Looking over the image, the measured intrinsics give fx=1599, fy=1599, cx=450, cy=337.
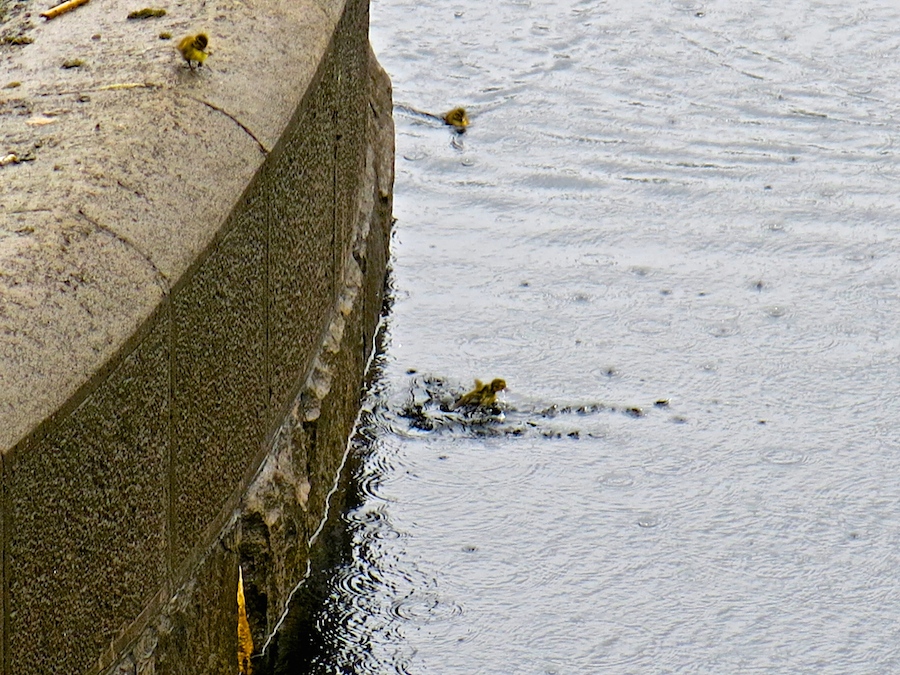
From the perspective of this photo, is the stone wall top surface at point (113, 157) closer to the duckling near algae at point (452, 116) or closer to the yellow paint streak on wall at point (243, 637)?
the yellow paint streak on wall at point (243, 637)

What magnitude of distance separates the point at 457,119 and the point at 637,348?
2.25m

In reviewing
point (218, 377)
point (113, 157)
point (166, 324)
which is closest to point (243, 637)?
point (218, 377)

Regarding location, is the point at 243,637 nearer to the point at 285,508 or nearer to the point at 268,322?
the point at 285,508

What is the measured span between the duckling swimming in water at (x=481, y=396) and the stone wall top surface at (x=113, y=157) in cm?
144

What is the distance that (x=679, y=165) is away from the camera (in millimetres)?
7664

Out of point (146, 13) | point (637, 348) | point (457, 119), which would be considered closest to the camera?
point (146, 13)

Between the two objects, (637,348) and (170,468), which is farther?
(637,348)

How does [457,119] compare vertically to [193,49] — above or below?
below

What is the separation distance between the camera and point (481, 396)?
5.59 metres

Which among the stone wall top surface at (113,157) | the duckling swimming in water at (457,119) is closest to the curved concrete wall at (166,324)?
the stone wall top surface at (113,157)

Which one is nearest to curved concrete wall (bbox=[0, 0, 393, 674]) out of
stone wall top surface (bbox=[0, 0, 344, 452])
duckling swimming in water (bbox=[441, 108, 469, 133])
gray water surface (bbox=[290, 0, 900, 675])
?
stone wall top surface (bbox=[0, 0, 344, 452])

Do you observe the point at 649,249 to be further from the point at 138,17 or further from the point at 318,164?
the point at 138,17

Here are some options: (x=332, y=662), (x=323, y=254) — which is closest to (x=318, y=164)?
(x=323, y=254)

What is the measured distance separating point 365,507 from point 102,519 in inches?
76.6
